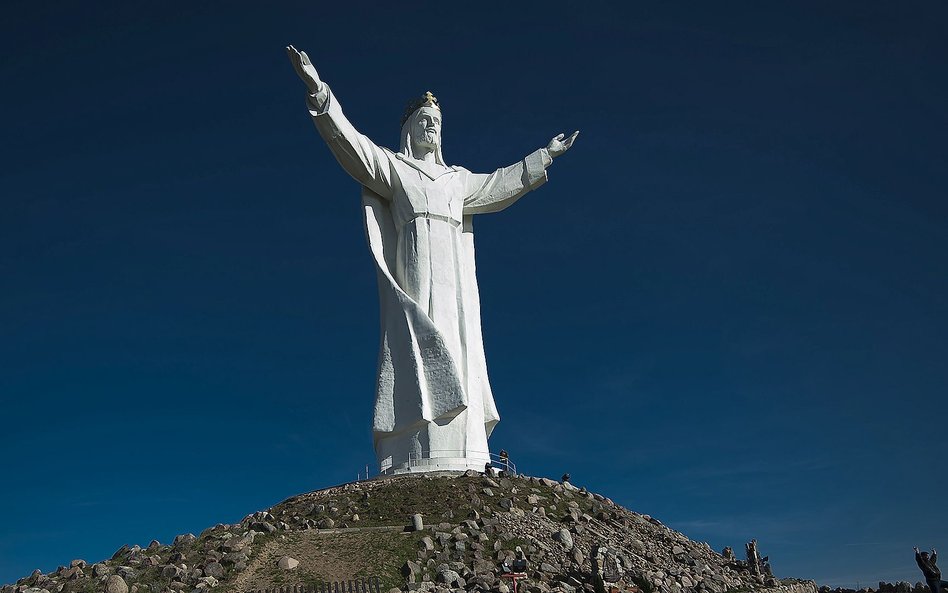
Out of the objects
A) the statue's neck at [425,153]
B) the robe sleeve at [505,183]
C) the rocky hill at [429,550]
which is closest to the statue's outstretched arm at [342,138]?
the statue's neck at [425,153]

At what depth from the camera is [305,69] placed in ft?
81.3

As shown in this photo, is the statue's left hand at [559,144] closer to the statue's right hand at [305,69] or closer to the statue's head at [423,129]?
the statue's head at [423,129]

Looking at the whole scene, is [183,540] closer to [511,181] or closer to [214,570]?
[214,570]

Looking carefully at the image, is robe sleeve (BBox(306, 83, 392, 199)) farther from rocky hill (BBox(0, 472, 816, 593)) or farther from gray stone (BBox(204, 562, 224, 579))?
gray stone (BBox(204, 562, 224, 579))

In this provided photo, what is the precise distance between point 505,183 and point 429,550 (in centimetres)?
1403

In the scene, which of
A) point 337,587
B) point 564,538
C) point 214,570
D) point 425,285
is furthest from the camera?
point 425,285

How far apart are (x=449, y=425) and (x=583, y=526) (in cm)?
519

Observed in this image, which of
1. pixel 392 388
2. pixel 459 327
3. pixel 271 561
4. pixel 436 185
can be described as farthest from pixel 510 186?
pixel 271 561

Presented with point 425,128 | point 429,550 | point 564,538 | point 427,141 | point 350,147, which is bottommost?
point 429,550

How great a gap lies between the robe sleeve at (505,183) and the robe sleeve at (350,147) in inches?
116

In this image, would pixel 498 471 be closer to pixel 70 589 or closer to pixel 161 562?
pixel 161 562

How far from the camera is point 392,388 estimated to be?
26.0m

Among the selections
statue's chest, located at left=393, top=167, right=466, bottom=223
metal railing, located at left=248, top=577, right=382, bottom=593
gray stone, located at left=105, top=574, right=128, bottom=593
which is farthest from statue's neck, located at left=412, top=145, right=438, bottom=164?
gray stone, located at left=105, top=574, right=128, bottom=593

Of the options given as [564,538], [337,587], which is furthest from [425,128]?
[337,587]
